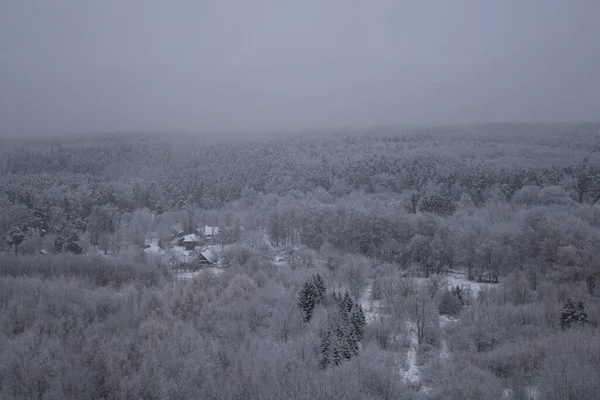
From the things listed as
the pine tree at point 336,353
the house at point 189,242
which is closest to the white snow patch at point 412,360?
the pine tree at point 336,353

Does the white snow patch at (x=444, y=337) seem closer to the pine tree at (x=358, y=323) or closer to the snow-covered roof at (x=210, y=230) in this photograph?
the pine tree at (x=358, y=323)

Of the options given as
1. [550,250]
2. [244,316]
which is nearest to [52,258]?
[244,316]

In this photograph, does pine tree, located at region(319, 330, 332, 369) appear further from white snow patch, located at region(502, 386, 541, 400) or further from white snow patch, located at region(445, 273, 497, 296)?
white snow patch, located at region(445, 273, 497, 296)

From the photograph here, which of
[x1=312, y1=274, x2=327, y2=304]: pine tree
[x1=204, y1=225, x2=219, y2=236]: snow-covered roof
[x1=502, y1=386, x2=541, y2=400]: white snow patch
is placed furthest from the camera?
[x1=204, y1=225, x2=219, y2=236]: snow-covered roof

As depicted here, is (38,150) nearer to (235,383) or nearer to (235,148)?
(235,148)

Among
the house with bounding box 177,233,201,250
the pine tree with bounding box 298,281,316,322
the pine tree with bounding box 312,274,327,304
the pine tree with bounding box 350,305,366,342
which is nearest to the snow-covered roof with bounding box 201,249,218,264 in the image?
the house with bounding box 177,233,201,250
